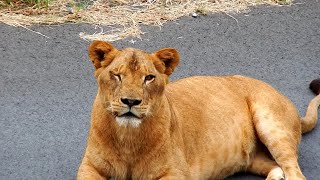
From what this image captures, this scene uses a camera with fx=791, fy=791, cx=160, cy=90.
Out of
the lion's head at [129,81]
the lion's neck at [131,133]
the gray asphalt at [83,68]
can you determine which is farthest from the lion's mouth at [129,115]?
the gray asphalt at [83,68]

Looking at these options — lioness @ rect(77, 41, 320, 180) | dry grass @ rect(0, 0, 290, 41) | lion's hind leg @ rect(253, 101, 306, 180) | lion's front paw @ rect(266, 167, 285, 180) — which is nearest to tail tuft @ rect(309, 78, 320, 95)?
lioness @ rect(77, 41, 320, 180)

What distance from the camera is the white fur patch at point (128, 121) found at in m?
3.61

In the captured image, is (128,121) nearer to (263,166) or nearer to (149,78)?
(149,78)

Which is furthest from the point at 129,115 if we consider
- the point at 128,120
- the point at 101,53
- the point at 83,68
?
the point at 83,68

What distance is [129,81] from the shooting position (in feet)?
11.8

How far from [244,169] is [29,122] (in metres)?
1.46

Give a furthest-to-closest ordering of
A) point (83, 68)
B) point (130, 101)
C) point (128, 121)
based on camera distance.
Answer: point (83, 68) → point (128, 121) → point (130, 101)

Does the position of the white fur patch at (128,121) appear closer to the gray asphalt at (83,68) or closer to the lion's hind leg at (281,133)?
the gray asphalt at (83,68)

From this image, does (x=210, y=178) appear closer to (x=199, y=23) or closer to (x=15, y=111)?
(x=15, y=111)

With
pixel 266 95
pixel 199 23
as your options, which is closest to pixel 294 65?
pixel 199 23

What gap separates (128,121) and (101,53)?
1.28ft

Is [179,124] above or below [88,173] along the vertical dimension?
above

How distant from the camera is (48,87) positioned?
5.68 meters

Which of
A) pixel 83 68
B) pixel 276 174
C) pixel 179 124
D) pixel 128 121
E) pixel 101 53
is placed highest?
pixel 101 53
